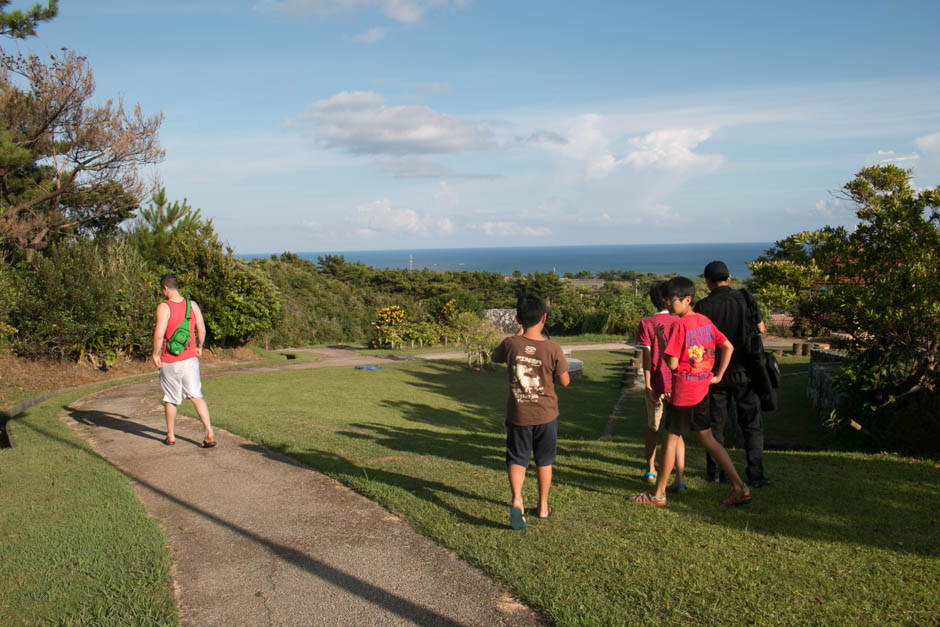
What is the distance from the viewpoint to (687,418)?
4297mm

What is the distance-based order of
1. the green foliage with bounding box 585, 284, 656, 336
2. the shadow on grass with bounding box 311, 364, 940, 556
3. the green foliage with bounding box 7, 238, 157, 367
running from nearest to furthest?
1. the shadow on grass with bounding box 311, 364, 940, 556
2. the green foliage with bounding box 7, 238, 157, 367
3. the green foliage with bounding box 585, 284, 656, 336

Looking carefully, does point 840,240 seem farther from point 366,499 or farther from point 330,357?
point 330,357

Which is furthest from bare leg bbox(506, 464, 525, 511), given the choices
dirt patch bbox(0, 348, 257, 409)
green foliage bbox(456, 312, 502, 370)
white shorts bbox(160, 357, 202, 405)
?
green foliage bbox(456, 312, 502, 370)

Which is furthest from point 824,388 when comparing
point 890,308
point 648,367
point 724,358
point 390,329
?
point 390,329

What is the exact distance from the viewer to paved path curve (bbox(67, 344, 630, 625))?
10.0 feet

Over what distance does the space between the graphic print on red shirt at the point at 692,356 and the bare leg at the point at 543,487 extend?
1.02 m

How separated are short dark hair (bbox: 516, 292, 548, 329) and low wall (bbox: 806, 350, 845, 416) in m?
7.15

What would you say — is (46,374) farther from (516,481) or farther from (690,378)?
(690,378)

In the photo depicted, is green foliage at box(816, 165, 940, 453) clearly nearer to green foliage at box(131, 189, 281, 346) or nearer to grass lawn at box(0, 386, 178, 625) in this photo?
grass lawn at box(0, 386, 178, 625)

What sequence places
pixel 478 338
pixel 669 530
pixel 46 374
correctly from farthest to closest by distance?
pixel 478 338 → pixel 46 374 → pixel 669 530

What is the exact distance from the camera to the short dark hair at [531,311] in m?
3.99

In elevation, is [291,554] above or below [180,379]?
below

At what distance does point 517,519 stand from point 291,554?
1382mm

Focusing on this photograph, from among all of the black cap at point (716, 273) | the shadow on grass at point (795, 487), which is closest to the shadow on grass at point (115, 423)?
the shadow on grass at point (795, 487)
